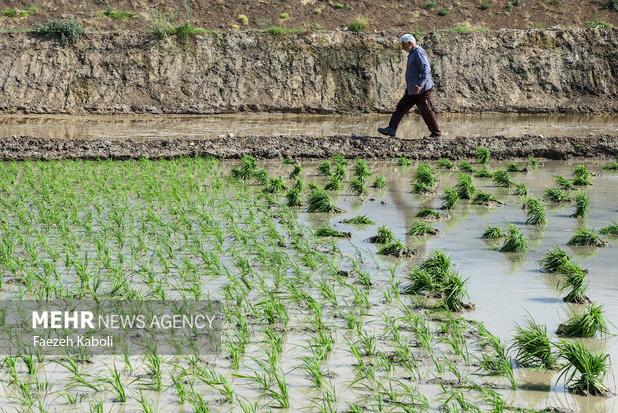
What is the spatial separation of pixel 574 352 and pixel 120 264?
3.89 m

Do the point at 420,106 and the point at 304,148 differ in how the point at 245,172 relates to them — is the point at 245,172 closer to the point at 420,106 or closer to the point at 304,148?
the point at 304,148

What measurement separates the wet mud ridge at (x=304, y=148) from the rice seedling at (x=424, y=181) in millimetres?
2765

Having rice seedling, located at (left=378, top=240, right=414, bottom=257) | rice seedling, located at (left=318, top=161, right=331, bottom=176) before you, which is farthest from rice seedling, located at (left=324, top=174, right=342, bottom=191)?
rice seedling, located at (left=378, top=240, right=414, bottom=257)

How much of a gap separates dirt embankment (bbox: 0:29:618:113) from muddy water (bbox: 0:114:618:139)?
0.87 m

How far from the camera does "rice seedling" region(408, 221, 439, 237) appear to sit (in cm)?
981

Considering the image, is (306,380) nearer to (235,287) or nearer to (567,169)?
(235,287)

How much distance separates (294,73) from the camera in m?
26.6

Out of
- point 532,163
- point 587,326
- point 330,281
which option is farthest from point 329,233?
point 532,163

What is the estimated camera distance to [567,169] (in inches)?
609

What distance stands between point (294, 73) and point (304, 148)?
34.7 ft

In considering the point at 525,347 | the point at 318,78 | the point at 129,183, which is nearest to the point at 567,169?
the point at 129,183

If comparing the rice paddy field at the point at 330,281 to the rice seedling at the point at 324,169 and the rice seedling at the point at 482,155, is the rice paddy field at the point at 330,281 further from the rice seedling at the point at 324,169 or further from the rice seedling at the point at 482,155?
the rice seedling at the point at 482,155

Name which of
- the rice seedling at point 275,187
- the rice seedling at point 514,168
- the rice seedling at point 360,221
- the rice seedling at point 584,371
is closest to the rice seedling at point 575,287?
the rice seedling at point 584,371

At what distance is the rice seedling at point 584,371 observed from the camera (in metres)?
5.38
